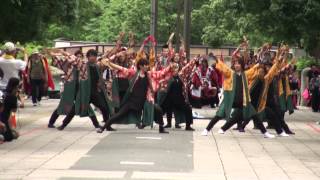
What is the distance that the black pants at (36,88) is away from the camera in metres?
25.2

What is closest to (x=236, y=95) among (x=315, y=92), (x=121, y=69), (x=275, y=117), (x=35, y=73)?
(x=275, y=117)

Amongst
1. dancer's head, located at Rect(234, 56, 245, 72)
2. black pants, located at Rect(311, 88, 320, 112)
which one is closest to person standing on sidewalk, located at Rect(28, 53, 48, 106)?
black pants, located at Rect(311, 88, 320, 112)

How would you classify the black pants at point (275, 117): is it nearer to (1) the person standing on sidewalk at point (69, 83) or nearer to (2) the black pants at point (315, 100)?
(1) the person standing on sidewalk at point (69, 83)

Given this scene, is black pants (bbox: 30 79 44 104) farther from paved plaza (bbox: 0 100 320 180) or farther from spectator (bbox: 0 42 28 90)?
spectator (bbox: 0 42 28 90)

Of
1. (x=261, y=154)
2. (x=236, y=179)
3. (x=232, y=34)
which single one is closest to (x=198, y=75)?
(x=261, y=154)

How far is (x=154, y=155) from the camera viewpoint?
13094 millimetres

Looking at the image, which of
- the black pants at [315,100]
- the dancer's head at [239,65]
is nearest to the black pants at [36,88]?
the black pants at [315,100]

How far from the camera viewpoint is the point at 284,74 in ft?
62.0

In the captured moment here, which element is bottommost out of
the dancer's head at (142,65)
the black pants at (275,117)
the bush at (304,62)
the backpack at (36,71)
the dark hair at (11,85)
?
the bush at (304,62)

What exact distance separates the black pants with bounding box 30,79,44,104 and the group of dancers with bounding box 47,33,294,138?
692 centimetres

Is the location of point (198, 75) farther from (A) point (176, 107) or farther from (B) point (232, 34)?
(B) point (232, 34)

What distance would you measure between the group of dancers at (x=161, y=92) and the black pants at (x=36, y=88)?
6.92 metres

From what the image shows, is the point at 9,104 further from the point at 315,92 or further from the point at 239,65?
the point at 315,92

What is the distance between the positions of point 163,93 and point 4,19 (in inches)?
154
